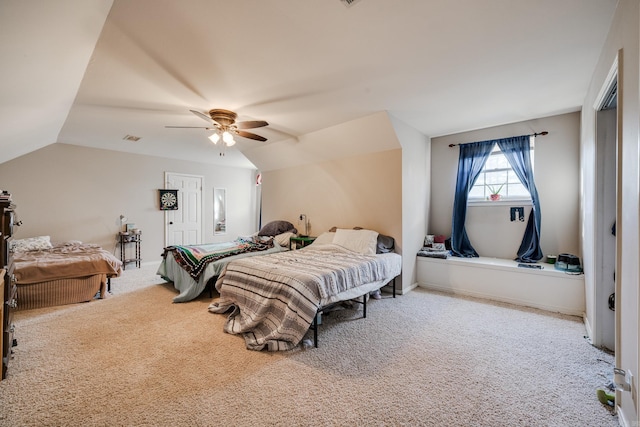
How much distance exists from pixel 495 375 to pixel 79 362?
3342 mm

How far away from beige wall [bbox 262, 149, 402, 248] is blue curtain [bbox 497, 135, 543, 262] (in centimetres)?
170

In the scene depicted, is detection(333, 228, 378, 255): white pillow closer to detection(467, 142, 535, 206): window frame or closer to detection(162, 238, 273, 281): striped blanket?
detection(162, 238, 273, 281): striped blanket

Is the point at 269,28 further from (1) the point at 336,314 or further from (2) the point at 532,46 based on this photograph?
(1) the point at 336,314

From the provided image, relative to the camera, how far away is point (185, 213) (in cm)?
663

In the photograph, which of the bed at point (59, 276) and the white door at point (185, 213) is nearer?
the bed at point (59, 276)

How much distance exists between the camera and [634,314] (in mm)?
1368

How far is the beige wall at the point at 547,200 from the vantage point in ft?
11.8

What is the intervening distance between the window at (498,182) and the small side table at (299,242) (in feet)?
9.38

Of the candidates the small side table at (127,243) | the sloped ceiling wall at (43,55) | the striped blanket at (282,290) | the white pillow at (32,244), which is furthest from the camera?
the small side table at (127,243)

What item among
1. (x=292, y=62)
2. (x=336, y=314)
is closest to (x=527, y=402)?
(x=336, y=314)

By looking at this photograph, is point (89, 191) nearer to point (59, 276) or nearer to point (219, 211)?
point (59, 276)

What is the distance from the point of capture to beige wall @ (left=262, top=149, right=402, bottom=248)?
407cm

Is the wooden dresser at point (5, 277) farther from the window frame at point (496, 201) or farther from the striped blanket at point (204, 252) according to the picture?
the window frame at point (496, 201)

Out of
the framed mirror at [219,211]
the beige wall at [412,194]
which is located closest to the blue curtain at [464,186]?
the beige wall at [412,194]
